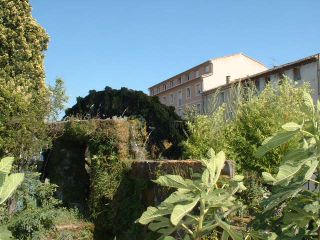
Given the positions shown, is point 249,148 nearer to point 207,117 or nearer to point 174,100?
point 207,117

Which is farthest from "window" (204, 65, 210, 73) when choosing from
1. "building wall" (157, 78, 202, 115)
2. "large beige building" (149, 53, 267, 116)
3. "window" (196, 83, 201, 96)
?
"window" (196, 83, 201, 96)

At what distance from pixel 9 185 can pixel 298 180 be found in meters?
1.25

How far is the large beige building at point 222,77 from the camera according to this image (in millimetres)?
33906

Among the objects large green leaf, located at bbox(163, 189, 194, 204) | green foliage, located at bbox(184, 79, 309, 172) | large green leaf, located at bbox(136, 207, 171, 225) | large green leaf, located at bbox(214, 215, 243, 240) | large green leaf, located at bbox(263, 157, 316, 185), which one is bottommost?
large green leaf, located at bbox(214, 215, 243, 240)

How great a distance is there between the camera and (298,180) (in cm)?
217

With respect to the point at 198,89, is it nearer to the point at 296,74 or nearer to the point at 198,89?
the point at 198,89

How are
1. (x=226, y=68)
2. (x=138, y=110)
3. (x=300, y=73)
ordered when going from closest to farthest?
1. (x=138, y=110)
2. (x=300, y=73)
3. (x=226, y=68)

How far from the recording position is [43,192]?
1150 centimetres

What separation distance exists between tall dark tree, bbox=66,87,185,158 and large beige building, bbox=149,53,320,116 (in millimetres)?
15698

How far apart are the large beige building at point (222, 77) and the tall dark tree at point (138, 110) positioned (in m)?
15.7

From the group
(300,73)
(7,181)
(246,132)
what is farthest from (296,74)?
(7,181)

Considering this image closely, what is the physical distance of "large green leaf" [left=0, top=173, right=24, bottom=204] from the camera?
1.87m

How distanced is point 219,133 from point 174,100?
41160mm

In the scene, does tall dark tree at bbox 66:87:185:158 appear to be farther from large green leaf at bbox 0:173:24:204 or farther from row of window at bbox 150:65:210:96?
row of window at bbox 150:65:210:96
